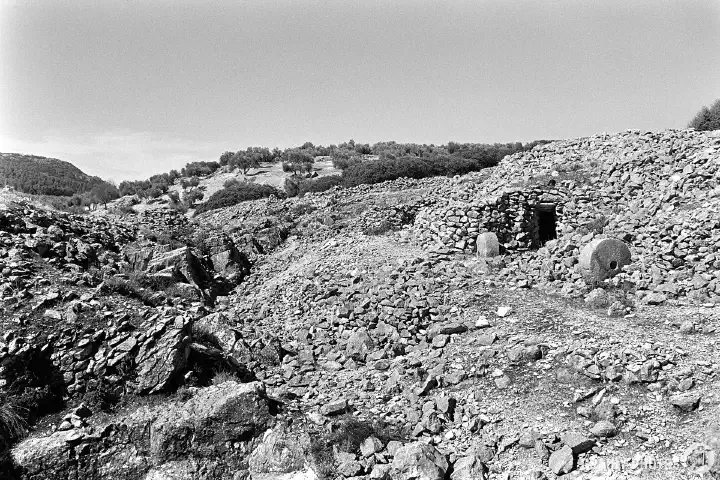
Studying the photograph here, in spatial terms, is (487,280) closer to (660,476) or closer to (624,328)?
(624,328)

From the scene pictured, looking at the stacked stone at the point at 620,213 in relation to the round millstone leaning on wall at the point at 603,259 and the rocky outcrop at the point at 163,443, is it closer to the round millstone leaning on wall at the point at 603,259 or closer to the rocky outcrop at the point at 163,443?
the round millstone leaning on wall at the point at 603,259

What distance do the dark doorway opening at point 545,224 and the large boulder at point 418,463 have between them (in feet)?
29.8

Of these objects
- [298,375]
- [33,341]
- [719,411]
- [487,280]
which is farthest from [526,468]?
[33,341]

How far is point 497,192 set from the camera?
13.9 m

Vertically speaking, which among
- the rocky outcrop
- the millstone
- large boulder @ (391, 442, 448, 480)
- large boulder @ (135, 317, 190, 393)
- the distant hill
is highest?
the distant hill

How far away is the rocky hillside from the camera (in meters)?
6.23

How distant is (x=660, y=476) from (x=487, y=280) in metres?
5.65

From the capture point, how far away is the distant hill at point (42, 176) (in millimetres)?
32128

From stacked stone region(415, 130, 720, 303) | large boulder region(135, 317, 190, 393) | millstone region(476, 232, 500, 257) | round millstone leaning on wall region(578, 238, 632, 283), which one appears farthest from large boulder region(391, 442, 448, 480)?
millstone region(476, 232, 500, 257)

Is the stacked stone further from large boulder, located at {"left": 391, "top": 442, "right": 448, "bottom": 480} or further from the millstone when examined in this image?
large boulder, located at {"left": 391, "top": 442, "right": 448, "bottom": 480}

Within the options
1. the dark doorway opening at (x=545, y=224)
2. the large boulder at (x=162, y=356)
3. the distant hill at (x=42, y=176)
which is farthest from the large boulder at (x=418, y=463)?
the distant hill at (x=42, y=176)

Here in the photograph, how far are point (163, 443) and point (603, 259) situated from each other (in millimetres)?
9354

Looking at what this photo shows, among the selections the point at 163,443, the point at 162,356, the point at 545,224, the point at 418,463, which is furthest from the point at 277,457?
the point at 545,224

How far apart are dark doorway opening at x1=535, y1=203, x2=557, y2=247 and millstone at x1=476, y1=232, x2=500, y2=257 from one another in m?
1.97
